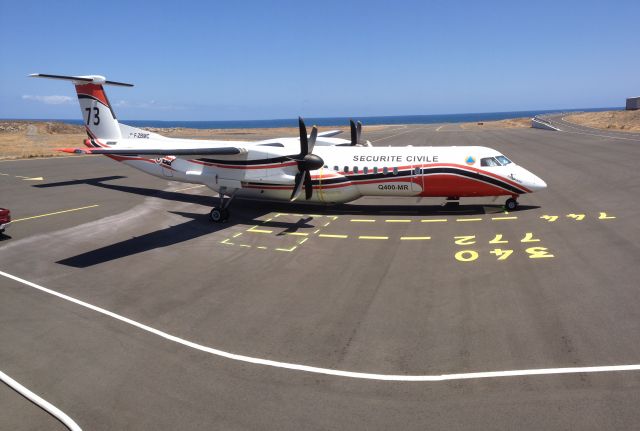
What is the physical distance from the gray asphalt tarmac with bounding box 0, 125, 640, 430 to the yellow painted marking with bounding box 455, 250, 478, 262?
0.11m

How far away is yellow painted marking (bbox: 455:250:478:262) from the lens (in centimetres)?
1526

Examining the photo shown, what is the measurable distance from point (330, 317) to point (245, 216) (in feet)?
43.4

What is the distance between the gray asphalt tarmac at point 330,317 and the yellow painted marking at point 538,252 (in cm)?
17

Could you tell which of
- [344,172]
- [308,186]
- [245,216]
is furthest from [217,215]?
[344,172]

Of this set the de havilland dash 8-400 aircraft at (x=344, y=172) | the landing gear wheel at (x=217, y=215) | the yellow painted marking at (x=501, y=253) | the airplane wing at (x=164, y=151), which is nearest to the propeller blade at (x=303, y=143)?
the de havilland dash 8-400 aircraft at (x=344, y=172)

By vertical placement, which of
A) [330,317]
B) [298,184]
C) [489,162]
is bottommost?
[330,317]

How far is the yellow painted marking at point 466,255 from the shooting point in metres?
15.3

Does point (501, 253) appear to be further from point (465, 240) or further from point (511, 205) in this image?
point (511, 205)

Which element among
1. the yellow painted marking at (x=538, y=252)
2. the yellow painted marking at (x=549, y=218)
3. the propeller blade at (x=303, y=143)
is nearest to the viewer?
the yellow painted marking at (x=538, y=252)

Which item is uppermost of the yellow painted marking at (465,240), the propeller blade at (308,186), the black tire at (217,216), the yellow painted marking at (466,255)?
the propeller blade at (308,186)

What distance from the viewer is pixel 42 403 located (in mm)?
8039

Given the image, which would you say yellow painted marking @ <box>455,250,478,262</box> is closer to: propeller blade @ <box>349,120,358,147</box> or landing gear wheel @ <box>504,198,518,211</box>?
landing gear wheel @ <box>504,198,518,211</box>

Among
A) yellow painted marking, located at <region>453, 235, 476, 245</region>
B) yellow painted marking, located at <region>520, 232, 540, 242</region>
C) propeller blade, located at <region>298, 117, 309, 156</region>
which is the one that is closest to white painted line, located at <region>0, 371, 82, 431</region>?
yellow painted marking, located at <region>453, 235, 476, 245</region>

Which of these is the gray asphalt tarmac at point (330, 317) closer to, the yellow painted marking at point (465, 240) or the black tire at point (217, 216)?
the yellow painted marking at point (465, 240)
